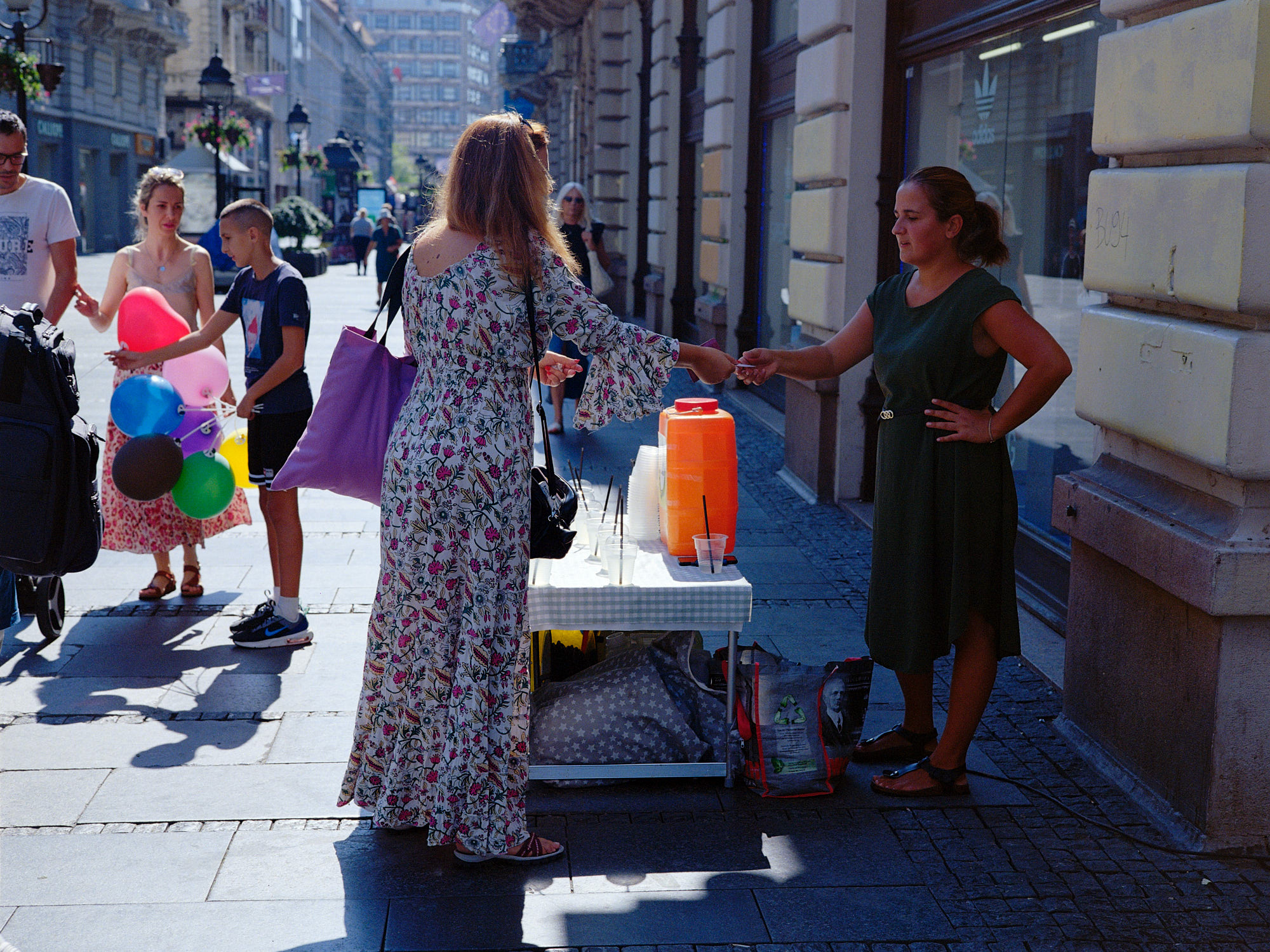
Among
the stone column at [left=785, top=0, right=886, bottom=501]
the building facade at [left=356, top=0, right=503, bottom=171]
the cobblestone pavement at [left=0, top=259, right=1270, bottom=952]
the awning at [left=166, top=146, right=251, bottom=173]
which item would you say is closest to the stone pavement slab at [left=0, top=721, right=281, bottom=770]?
the cobblestone pavement at [left=0, top=259, right=1270, bottom=952]

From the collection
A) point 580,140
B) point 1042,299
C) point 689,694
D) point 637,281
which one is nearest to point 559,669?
point 689,694

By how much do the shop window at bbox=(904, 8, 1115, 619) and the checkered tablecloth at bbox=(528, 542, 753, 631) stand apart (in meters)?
2.18

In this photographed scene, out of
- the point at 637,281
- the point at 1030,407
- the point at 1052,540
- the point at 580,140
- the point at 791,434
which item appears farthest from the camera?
the point at 580,140

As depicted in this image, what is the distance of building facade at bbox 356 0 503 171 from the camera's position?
171 meters

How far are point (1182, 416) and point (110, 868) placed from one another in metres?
3.10

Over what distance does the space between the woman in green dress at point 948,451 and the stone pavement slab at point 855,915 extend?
0.65 meters

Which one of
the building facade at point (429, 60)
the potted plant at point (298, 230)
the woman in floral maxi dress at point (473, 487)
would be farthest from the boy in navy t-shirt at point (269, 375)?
the building facade at point (429, 60)

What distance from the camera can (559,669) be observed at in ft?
14.2

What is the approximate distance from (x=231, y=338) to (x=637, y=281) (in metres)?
5.80

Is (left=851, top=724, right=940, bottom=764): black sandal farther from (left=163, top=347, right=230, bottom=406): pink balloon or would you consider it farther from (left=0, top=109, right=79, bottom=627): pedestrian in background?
(left=0, top=109, right=79, bottom=627): pedestrian in background

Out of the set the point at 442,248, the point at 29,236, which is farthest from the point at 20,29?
the point at 442,248

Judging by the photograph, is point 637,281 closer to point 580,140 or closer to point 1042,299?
point 580,140

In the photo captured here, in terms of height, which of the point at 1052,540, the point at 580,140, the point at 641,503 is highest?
the point at 580,140

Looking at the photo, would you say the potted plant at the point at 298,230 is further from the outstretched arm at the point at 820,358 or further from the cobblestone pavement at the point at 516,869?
the outstretched arm at the point at 820,358
